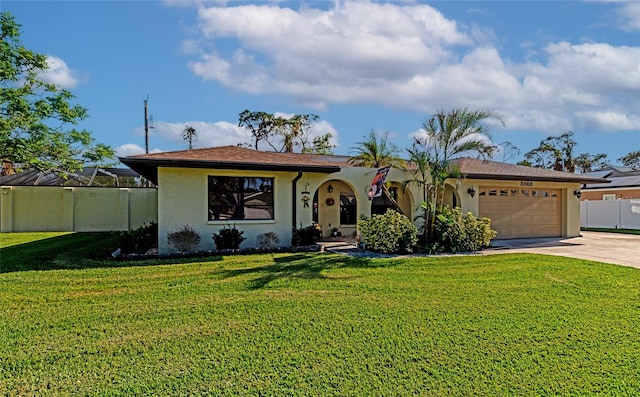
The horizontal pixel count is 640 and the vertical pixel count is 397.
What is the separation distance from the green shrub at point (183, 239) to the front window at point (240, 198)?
863 mm

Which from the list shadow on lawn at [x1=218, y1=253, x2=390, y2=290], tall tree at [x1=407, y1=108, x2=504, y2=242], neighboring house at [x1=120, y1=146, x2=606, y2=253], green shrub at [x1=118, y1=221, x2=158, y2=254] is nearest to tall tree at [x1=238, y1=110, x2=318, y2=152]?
neighboring house at [x1=120, y1=146, x2=606, y2=253]

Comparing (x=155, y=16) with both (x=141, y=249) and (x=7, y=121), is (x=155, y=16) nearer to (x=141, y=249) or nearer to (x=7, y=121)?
(x=141, y=249)

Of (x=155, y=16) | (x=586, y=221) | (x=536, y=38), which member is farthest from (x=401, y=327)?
(x=586, y=221)

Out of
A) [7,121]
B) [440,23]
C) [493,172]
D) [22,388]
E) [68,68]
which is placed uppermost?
[68,68]

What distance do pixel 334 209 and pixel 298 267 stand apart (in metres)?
8.20

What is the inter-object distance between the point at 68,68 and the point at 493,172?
2234 centimetres

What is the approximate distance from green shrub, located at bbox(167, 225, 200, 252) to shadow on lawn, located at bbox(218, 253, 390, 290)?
2792 mm

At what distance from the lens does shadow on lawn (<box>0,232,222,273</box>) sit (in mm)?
9688

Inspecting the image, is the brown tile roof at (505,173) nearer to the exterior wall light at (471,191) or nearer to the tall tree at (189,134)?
the exterior wall light at (471,191)

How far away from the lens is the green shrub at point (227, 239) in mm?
11938

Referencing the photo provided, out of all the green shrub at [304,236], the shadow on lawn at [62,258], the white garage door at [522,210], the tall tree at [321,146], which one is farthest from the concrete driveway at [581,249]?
the tall tree at [321,146]

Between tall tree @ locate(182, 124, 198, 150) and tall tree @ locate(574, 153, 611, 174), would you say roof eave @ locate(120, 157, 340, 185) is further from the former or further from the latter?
tall tree @ locate(574, 153, 611, 174)

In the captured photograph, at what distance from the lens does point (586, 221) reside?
25562mm

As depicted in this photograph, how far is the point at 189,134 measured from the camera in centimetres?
3747
